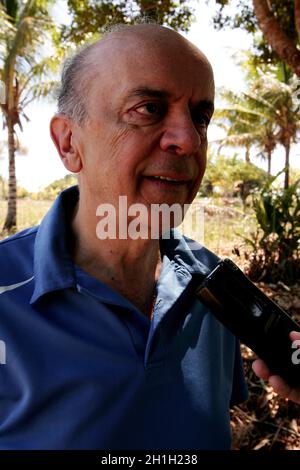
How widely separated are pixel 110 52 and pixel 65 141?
306mm

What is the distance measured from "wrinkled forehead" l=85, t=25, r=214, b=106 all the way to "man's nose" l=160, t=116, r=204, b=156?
8 centimetres

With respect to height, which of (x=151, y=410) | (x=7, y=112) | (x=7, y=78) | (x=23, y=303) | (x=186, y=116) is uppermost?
(x=7, y=78)

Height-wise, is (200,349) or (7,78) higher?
(7,78)

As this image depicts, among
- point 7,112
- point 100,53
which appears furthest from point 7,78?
point 100,53

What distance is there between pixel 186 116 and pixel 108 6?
407 cm

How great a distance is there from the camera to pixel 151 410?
41.1 inches

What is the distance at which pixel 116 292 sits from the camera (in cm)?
110

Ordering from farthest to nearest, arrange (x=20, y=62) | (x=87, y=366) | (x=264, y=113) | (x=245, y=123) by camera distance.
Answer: (x=245, y=123), (x=264, y=113), (x=20, y=62), (x=87, y=366)

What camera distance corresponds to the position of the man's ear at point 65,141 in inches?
48.4

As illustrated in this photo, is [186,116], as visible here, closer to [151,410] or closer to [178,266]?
[178,266]

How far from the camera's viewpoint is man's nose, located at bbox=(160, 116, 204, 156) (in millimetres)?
1086

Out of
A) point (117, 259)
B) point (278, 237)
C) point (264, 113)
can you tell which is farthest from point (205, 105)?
point (264, 113)

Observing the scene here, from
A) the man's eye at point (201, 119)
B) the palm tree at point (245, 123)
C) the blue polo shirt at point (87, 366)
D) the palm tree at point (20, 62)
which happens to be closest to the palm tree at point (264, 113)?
the palm tree at point (245, 123)

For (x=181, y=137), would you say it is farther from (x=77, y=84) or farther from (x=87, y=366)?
(x=87, y=366)
